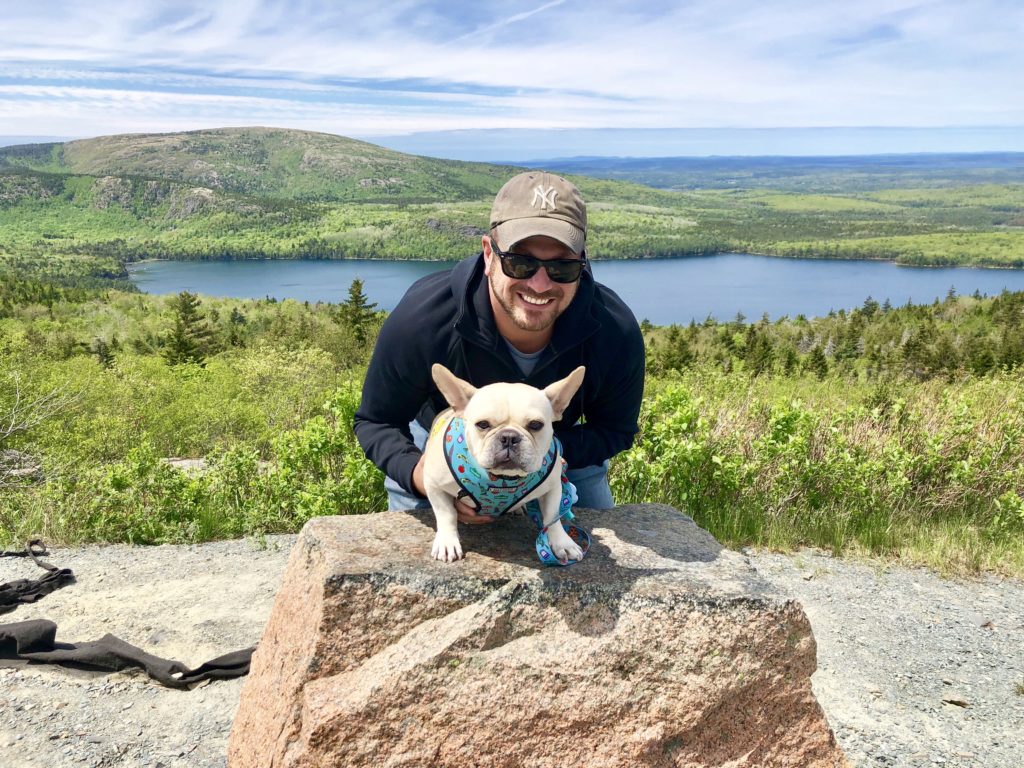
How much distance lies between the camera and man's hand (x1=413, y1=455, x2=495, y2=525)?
351cm

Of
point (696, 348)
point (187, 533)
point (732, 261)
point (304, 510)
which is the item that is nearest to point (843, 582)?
point (304, 510)

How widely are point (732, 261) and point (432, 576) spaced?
612ft

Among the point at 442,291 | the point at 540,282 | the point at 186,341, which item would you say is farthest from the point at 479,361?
the point at 186,341

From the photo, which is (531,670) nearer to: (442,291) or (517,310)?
(517,310)

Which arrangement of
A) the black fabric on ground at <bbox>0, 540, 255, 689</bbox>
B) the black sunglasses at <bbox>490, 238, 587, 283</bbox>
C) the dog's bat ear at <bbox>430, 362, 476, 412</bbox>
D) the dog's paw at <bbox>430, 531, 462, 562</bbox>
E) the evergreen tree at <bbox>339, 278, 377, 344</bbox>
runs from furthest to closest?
the evergreen tree at <bbox>339, 278, 377, 344</bbox>, the black fabric on ground at <bbox>0, 540, 255, 689</bbox>, the black sunglasses at <bbox>490, 238, 587, 283</bbox>, the dog's paw at <bbox>430, 531, 462, 562</bbox>, the dog's bat ear at <bbox>430, 362, 476, 412</bbox>

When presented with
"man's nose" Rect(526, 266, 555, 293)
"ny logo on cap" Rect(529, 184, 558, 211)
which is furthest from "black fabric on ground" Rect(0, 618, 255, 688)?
"ny logo on cap" Rect(529, 184, 558, 211)

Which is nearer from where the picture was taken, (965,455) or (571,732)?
(571,732)

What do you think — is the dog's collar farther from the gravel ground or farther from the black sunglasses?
the gravel ground

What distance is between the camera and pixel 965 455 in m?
7.37

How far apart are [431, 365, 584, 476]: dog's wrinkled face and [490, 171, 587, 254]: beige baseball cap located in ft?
→ 2.63

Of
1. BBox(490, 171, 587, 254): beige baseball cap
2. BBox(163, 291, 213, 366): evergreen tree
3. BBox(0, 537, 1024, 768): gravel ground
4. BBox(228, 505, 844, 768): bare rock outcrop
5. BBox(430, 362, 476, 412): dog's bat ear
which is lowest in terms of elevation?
BBox(163, 291, 213, 366): evergreen tree

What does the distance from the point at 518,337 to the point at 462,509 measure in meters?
1.05

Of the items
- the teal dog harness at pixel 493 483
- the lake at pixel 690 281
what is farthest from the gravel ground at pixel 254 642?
the lake at pixel 690 281

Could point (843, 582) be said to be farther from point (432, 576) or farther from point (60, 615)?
point (60, 615)
